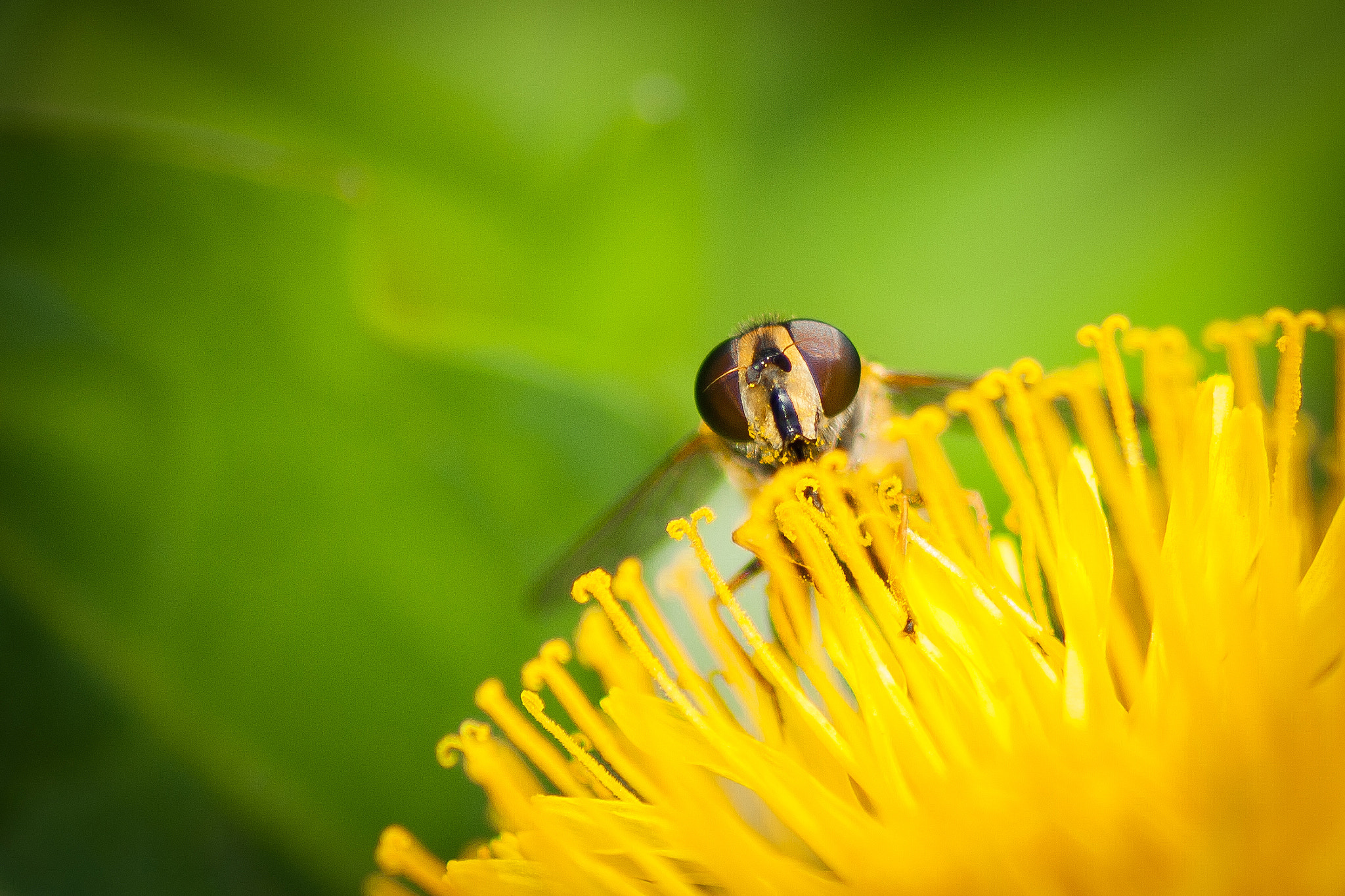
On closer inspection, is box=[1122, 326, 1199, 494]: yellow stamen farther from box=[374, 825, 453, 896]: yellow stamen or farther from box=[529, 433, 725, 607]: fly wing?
box=[374, 825, 453, 896]: yellow stamen

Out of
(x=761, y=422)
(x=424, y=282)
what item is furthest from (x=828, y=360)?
(x=424, y=282)

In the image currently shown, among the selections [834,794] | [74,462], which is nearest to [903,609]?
[834,794]

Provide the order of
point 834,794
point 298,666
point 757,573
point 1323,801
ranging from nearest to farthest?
point 1323,801, point 834,794, point 757,573, point 298,666

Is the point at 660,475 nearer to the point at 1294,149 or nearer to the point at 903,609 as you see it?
the point at 903,609

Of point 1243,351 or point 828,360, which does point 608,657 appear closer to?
point 828,360

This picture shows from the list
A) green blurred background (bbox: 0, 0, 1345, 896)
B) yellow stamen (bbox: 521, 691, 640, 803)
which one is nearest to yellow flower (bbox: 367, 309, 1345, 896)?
yellow stamen (bbox: 521, 691, 640, 803)
